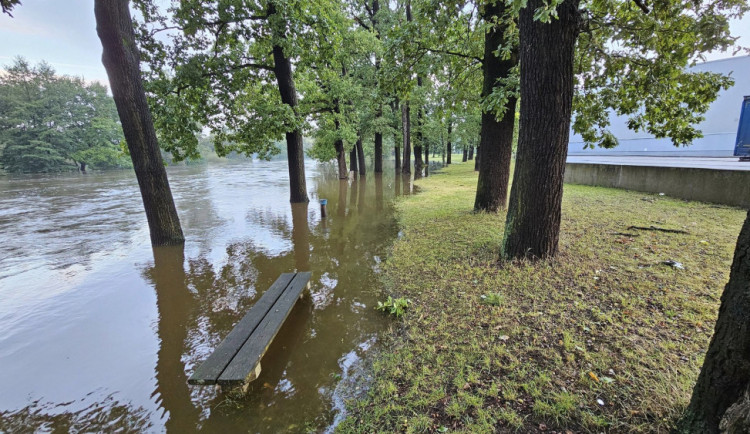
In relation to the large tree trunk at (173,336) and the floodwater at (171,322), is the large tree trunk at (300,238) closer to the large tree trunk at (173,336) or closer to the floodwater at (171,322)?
the floodwater at (171,322)

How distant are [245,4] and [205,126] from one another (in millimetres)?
3958

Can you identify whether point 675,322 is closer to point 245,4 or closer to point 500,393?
point 500,393

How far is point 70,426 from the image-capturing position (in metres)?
2.50

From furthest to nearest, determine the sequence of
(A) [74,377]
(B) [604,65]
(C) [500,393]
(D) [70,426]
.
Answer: (B) [604,65]
(A) [74,377]
(D) [70,426]
(C) [500,393]

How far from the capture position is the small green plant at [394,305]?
12.3 ft

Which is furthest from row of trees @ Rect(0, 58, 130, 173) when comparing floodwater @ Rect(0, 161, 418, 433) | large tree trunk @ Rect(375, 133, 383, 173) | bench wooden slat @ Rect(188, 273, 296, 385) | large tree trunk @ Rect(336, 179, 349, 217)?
bench wooden slat @ Rect(188, 273, 296, 385)

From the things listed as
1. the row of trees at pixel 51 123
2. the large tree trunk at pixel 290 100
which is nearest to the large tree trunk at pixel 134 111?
the large tree trunk at pixel 290 100

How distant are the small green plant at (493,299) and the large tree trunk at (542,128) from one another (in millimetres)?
1117

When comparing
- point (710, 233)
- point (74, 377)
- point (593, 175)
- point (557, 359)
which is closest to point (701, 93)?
point (710, 233)

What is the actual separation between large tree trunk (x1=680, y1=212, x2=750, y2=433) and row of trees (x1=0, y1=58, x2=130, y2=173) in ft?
164

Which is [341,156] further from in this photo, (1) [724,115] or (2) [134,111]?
(1) [724,115]

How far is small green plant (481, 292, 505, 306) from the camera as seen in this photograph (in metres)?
3.56

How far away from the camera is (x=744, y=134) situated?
34.1ft

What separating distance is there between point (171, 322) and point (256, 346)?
6.23 ft
